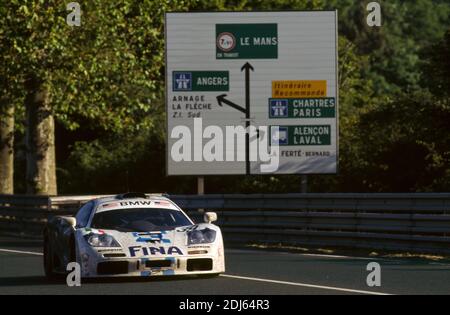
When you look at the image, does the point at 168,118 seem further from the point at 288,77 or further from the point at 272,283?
the point at 272,283

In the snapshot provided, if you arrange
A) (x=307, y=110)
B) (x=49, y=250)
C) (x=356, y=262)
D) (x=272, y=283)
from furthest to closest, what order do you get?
(x=307, y=110) < (x=356, y=262) < (x=49, y=250) < (x=272, y=283)

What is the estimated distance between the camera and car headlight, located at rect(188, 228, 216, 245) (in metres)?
17.2

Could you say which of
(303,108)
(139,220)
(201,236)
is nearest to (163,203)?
(139,220)

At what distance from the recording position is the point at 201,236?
17297mm

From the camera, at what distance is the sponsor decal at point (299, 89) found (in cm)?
3134

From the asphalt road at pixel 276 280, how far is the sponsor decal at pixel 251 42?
9867mm

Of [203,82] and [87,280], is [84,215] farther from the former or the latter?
[203,82]

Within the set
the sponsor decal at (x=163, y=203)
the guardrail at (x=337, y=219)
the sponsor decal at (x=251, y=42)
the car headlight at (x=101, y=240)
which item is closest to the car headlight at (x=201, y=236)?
the car headlight at (x=101, y=240)

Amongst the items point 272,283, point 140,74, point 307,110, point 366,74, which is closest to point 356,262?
point 272,283

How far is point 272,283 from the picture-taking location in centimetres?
1673

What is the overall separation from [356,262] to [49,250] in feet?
16.4

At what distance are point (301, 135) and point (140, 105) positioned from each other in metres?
11.8

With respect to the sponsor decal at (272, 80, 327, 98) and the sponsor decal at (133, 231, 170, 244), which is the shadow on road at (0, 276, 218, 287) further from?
the sponsor decal at (272, 80, 327, 98)

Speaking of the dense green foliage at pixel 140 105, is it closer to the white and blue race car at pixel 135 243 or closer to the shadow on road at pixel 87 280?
the white and blue race car at pixel 135 243
